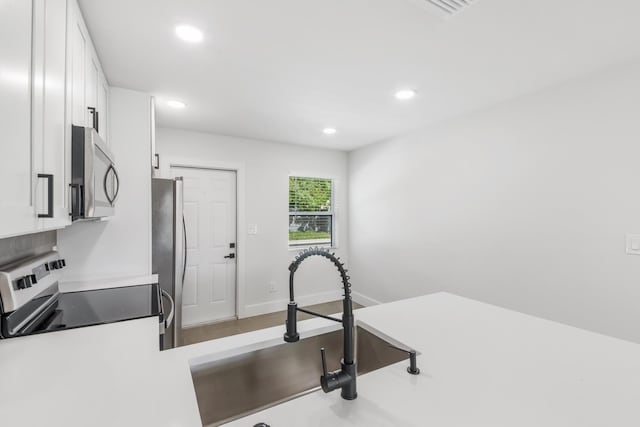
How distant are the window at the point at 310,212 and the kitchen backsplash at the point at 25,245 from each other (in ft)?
8.99

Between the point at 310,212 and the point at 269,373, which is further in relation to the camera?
the point at 310,212

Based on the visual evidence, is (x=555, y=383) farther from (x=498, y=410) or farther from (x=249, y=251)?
(x=249, y=251)

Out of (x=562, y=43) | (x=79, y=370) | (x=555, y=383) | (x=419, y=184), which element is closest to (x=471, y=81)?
(x=562, y=43)

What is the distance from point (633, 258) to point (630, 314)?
37 centimetres

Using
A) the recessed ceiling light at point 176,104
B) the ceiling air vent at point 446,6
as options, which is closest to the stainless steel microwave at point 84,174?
the recessed ceiling light at point 176,104

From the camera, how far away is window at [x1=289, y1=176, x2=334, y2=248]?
4.30 meters

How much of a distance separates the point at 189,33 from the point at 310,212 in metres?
3.05

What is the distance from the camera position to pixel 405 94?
2480 mm

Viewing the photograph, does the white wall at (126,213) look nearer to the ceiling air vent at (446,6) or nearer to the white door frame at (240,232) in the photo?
the white door frame at (240,232)

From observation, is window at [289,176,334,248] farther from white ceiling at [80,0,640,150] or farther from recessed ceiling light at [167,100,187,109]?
recessed ceiling light at [167,100,187,109]

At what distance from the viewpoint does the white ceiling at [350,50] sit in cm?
148

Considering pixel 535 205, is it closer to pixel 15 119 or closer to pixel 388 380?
pixel 388 380

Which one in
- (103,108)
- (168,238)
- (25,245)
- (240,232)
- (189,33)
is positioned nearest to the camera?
(25,245)

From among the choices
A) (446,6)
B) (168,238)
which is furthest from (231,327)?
(446,6)
